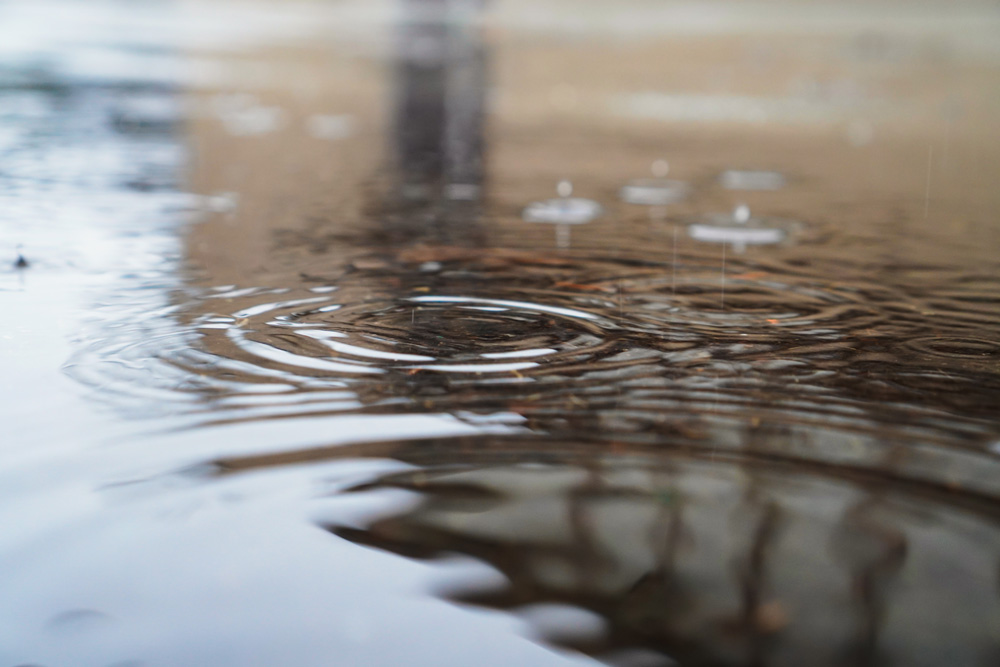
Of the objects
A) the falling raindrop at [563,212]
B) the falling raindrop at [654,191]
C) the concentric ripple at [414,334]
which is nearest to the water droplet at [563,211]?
the falling raindrop at [563,212]

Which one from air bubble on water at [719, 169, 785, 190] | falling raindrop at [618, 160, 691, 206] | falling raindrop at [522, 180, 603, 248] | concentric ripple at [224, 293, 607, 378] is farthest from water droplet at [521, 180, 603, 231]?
Answer: concentric ripple at [224, 293, 607, 378]

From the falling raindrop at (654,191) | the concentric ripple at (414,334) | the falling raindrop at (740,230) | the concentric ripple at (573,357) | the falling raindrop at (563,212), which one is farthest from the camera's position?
the falling raindrop at (654,191)

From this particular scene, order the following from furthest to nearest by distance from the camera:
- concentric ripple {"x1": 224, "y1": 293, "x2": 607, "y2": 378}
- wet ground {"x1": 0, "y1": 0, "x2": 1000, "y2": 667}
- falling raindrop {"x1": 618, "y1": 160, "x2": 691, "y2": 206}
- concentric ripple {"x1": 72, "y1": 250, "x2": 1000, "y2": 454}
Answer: falling raindrop {"x1": 618, "y1": 160, "x2": 691, "y2": 206}, concentric ripple {"x1": 224, "y1": 293, "x2": 607, "y2": 378}, concentric ripple {"x1": 72, "y1": 250, "x2": 1000, "y2": 454}, wet ground {"x1": 0, "y1": 0, "x2": 1000, "y2": 667}

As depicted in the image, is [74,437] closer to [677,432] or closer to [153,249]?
[677,432]

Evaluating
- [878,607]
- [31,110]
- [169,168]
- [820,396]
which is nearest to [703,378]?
[820,396]

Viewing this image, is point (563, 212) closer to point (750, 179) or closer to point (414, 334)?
point (750, 179)

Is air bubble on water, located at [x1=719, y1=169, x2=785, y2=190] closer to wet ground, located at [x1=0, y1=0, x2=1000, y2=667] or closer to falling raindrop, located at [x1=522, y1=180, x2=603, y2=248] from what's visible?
wet ground, located at [x1=0, y1=0, x2=1000, y2=667]

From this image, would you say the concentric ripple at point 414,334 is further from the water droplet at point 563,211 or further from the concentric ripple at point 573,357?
the water droplet at point 563,211

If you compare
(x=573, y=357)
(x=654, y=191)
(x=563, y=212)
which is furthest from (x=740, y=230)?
(x=573, y=357)
